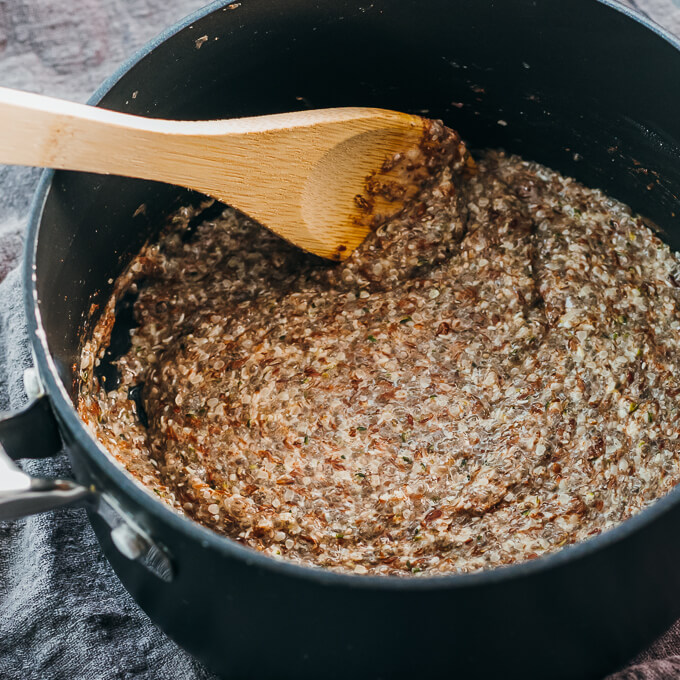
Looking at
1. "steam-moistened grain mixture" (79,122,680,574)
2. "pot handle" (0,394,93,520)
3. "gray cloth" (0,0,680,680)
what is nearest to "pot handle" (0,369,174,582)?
"pot handle" (0,394,93,520)

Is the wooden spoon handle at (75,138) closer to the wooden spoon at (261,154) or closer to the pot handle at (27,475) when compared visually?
the wooden spoon at (261,154)

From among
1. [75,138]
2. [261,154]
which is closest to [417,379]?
[261,154]

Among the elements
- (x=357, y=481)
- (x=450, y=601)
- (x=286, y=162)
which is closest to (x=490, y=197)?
(x=286, y=162)

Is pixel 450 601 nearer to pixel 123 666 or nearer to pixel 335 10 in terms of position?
pixel 123 666

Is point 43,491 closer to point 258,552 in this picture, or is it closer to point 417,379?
point 258,552

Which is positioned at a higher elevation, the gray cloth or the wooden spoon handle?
the wooden spoon handle

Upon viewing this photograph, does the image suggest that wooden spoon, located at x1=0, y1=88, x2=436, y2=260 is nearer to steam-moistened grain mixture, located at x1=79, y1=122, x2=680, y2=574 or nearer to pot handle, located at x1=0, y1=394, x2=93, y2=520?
steam-moistened grain mixture, located at x1=79, y1=122, x2=680, y2=574
